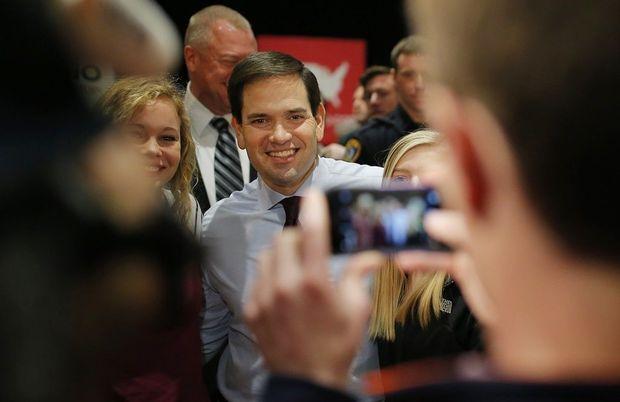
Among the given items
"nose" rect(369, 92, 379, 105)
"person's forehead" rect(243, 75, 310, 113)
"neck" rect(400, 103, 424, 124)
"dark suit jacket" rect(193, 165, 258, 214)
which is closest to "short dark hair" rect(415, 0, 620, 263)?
"person's forehead" rect(243, 75, 310, 113)

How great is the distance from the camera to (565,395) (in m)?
0.51

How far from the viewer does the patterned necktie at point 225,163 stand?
9.31ft

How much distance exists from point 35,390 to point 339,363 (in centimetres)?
23

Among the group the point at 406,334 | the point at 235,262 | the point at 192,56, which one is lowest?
the point at 406,334

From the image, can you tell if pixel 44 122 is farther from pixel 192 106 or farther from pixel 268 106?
pixel 192 106

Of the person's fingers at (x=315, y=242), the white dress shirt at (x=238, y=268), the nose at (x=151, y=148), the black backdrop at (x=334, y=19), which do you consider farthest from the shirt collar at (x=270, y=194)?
the black backdrop at (x=334, y=19)

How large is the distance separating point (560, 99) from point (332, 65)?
557cm

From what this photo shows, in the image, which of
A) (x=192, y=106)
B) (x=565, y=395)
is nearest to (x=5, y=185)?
(x=565, y=395)

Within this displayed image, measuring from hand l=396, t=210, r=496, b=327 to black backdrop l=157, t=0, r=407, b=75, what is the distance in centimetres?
549

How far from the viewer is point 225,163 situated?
2941 millimetres

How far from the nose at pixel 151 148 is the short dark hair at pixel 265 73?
0.91ft

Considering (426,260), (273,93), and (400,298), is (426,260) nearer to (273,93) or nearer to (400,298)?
(400,298)

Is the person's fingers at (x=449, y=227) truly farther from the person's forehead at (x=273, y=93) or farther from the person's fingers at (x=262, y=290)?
the person's forehead at (x=273, y=93)

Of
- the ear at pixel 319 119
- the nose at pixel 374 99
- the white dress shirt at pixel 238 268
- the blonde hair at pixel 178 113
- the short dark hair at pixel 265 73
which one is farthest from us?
the nose at pixel 374 99
